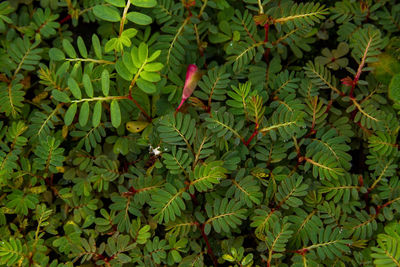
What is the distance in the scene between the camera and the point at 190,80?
2.58 m

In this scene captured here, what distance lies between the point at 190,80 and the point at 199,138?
406mm

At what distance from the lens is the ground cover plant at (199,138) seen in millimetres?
2309

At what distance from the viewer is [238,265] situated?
2.33m

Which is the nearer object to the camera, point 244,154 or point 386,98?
point 244,154

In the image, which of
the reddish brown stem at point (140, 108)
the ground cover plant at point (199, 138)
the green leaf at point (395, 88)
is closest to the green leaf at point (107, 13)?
the ground cover plant at point (199, 138)

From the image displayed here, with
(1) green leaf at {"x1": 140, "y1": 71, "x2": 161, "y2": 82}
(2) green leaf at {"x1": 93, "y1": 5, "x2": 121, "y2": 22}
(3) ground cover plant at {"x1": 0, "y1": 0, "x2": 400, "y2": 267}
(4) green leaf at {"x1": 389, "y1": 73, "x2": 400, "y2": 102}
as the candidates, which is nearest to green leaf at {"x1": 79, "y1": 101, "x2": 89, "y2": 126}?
(3) ground cover plant at {"x1": 0, "y1": 0, "x2": 400, "y2": 267}

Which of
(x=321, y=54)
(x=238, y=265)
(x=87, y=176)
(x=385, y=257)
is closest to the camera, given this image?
(x=385, y=257)

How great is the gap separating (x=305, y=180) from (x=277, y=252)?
448 mm

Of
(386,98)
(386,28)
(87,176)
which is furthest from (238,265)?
(386,28)

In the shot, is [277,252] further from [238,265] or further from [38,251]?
[38,251]

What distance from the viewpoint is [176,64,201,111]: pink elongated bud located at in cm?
255

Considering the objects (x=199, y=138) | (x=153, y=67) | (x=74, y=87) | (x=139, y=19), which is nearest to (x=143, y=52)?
(x=153, y=67)

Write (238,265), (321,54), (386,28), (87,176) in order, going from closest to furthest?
(238,265) < (87,176) < (386,28) < (321,54)

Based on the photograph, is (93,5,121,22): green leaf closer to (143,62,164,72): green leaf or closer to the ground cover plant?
the ground cover plant
